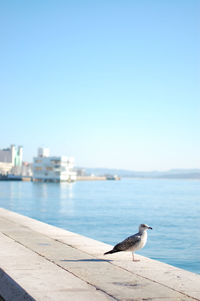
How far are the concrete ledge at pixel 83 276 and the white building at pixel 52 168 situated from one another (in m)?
138

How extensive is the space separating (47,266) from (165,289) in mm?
1949

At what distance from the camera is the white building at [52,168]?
147 metres

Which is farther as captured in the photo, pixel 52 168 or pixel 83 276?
pixel 52 168

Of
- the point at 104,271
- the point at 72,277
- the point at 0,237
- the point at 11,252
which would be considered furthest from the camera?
the point at 0,237

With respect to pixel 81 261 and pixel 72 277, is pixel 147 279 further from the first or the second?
pixel 81 261

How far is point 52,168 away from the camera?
5822 inches

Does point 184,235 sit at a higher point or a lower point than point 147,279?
lower

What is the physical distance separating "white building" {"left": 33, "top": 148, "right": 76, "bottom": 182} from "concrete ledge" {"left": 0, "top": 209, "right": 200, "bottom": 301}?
138 metres

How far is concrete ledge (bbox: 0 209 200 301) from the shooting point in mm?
5293

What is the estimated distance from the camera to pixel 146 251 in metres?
17.5

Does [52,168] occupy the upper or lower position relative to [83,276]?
upper

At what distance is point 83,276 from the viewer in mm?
6180

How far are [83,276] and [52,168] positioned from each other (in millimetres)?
142538

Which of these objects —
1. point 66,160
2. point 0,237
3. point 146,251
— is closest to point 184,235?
point 146,251
